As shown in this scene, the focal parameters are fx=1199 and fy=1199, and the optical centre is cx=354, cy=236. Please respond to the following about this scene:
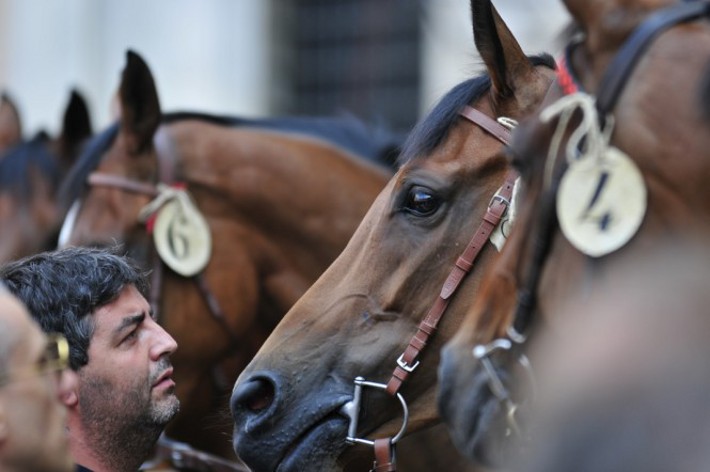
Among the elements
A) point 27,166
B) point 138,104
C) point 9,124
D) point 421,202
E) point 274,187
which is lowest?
point 9,124

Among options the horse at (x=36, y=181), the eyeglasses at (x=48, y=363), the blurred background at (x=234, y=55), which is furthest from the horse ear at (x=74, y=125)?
the blurred background at (x=234, y=55)

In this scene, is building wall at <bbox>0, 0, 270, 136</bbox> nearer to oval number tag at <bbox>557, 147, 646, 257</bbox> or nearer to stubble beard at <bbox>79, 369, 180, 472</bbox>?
stubble beard at <bbox>79, 369, 180, 472</bbox>

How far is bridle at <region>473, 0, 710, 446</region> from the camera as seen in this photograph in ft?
5.40

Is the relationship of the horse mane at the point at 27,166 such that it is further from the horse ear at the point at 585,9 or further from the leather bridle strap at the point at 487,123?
the horse ear at the point at 585,9

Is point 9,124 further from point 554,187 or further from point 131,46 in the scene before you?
point 131,46

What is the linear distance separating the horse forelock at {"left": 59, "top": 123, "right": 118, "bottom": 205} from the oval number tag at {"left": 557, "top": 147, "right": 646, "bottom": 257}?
2315 mm

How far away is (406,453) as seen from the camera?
3.12 metres

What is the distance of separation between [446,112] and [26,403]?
1134 millimetres

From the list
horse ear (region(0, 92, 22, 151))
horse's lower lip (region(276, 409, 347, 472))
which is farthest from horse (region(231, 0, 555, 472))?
horse ear (region(0, 92, 22, 151))

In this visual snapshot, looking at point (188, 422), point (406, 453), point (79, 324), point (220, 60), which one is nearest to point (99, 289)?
point (79, 324)

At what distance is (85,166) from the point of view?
3.70 m

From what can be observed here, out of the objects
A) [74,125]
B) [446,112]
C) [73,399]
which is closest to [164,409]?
[73,399]

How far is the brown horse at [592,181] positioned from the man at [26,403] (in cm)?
58

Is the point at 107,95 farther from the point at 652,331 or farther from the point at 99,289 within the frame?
the point at 652,331
